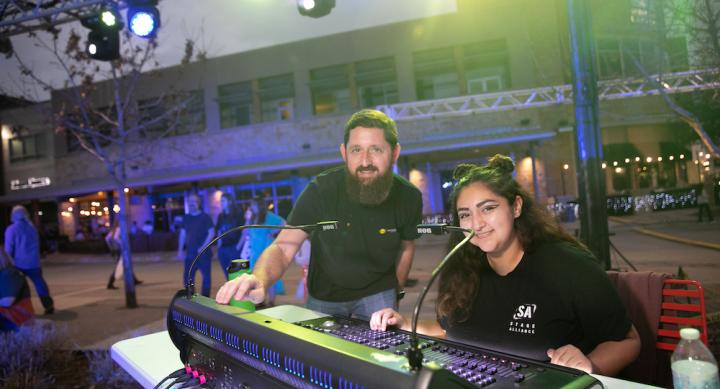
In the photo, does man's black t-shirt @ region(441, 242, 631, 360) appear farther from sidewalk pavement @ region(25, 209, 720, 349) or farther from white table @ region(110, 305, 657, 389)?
sidewalk pavement @ region(25, 209, 720, 349)

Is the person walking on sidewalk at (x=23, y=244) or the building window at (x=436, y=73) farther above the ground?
the building window at (x=436, y=73)

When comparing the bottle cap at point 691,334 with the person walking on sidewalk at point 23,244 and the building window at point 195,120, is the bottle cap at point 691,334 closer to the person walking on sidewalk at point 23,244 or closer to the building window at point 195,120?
the person walking on sidewalk at point 23,244

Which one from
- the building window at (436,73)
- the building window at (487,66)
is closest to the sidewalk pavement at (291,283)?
the building window at (436,73)

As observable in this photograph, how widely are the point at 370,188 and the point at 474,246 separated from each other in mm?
730

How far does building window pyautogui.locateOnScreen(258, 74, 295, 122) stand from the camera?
19.6 meters

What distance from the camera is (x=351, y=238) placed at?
264cm

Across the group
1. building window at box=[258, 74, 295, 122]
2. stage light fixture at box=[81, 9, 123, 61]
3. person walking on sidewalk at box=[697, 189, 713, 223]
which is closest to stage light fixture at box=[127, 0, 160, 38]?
stage light fixture at box=[81, 9, 123, 61]

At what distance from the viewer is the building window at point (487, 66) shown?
17578 mm

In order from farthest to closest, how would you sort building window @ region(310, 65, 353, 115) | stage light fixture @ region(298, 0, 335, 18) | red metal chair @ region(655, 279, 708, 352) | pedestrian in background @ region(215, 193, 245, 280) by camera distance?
1. building window @ region(310, 65, 353, 115)
2. pedestrian in background @ region(215, 193, 245, 280)
3. stage light fixture @ region(298, 0, 335, 18)
4. red metal chair @ region(655, 279, 708, 352)

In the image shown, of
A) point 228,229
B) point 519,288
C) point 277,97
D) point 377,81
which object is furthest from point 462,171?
point 277,97

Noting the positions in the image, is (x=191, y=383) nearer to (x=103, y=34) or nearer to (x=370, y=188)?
(x=370, y=188)

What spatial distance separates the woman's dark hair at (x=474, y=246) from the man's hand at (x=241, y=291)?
753 mm

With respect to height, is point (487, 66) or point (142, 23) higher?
point (487, 66)

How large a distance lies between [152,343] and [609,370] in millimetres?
1806
